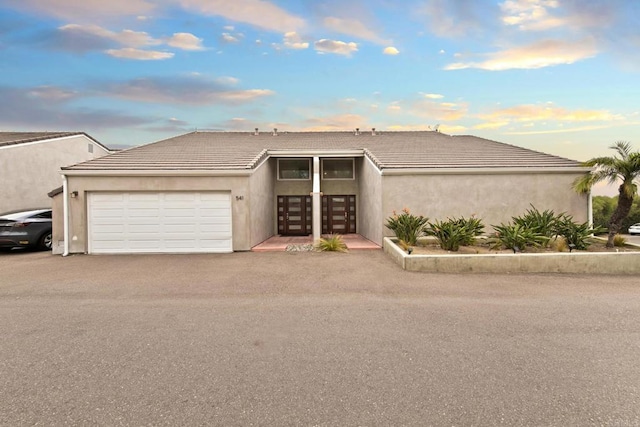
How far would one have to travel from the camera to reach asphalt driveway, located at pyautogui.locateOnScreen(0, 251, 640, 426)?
2898 millimetres

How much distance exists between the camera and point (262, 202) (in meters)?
14.1

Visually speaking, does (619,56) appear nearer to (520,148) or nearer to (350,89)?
(520,148)

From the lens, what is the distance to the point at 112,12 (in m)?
11.2

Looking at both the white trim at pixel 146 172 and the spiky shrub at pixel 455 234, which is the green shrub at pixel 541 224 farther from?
the white trim at pixel 146 172

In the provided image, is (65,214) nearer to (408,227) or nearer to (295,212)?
(295,212)

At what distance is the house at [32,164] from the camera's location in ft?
47.9

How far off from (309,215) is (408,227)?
694 centimetres

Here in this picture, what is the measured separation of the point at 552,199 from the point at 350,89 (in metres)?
10.0

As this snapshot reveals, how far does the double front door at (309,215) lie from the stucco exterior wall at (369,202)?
61 cm

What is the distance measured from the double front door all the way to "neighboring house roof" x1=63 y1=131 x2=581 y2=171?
8.80 ft

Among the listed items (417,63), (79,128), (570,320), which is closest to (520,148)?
(417,63)

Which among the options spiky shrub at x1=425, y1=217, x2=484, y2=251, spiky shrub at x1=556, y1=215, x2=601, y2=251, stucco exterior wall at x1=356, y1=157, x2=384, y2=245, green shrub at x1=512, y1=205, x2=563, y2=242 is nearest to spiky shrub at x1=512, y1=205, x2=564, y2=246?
green shrub at x1=512, y1=205, x2=563, y2=242

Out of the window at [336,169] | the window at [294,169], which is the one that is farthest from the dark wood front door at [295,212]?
the window at [336,169]

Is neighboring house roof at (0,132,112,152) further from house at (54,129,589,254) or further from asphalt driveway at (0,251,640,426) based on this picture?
asphalt driveway at (0,251,640,426)
